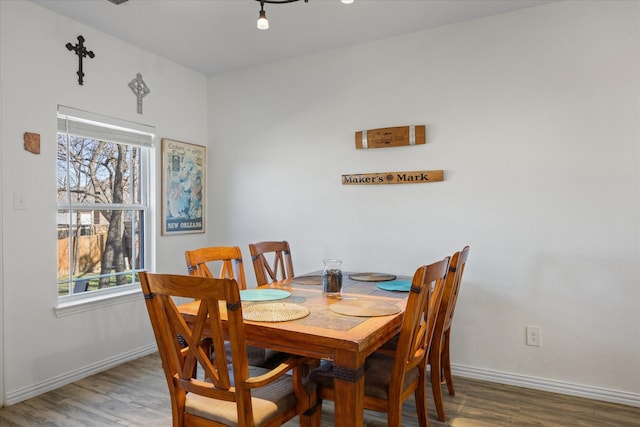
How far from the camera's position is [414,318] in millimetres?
1665

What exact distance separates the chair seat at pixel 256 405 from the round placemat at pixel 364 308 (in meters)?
0.41

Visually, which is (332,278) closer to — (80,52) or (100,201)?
(100,201)

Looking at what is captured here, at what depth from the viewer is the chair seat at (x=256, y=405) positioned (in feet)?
4.93

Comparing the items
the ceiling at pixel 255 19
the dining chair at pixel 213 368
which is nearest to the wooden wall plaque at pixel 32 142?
the ceiling at pixel 255 19

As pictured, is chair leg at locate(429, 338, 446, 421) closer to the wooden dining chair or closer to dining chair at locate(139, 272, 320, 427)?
the wooden dining chair

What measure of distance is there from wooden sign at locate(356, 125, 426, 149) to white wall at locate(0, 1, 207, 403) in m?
1.90

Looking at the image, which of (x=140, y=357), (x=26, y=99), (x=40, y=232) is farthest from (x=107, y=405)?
(x=26, y=99)

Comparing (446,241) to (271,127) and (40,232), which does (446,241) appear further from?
(40,232)

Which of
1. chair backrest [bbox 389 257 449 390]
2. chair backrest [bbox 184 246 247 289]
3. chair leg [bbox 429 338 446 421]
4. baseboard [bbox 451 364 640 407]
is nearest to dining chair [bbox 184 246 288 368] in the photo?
chair backrest [bbox 184 246 247 289]

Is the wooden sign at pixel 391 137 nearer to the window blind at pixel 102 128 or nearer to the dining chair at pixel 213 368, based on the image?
the window blind at pixel 102 128

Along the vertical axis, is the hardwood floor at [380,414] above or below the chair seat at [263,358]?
below

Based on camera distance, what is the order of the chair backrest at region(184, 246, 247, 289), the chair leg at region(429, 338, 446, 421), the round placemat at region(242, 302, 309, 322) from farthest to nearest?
the chair backrest at region(184, 246, 247, 289) → the chair leg at region(429, 338, 446, 421) → the round placemat at region(242, 302, 309, 322)

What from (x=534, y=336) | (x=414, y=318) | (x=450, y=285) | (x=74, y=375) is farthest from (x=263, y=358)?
(x=534, y=336)

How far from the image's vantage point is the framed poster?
365 cm
